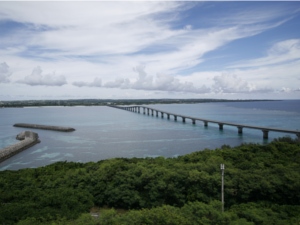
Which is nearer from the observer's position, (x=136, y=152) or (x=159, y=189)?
(x=159, y=189)

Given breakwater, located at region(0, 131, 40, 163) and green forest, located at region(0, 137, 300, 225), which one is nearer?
green forest, located at region(0, 137, 300, 225)

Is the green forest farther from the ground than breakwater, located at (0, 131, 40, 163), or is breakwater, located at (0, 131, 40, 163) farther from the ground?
the green forest

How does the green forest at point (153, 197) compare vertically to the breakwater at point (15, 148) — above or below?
above

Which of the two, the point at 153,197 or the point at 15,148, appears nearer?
the point at 153,197

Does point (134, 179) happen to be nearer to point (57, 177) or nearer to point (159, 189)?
point (159, 189)

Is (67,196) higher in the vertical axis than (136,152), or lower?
higher

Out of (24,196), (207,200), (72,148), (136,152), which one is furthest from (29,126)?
(207,200)

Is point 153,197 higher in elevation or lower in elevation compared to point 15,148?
higher

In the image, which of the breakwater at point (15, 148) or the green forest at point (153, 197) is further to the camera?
the breakwater at point (15, 148)
